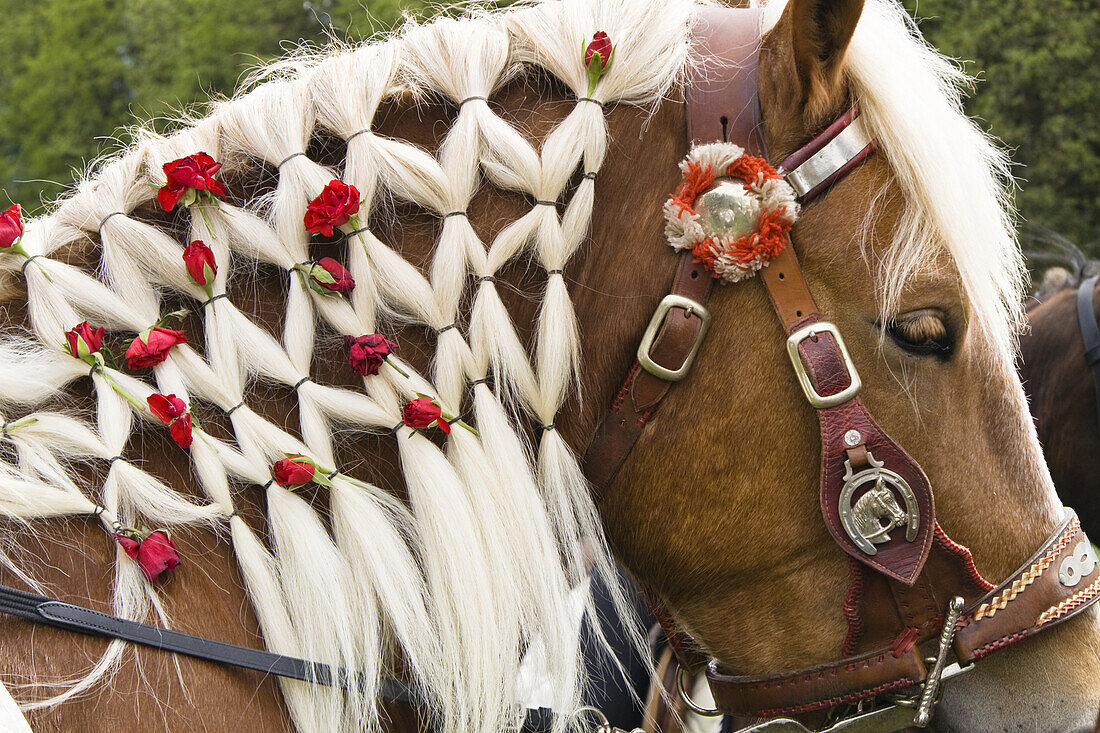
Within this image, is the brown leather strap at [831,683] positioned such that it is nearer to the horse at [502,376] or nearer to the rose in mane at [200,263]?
the horse at [502,376]

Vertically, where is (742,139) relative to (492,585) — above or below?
above

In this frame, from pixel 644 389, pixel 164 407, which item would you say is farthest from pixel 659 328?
pixel 164 407

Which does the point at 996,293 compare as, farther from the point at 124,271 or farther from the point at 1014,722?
the point at 124,271

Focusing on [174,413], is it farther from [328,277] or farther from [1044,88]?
[1044,88]

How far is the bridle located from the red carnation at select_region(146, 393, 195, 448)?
0.57 m

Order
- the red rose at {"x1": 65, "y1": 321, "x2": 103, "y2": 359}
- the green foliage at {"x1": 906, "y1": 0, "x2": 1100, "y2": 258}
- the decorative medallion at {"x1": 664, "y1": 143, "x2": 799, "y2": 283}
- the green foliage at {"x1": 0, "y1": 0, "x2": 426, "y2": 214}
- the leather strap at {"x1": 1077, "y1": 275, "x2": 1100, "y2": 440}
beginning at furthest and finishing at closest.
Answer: the green foliage at {"x1": 0, "y1": 0, "x2": 426, "y2": 214} → the green foliage at {"x1": 906, "y1": 0, "x2": 1100, "y2": 258} → the leather strap at {"x1": 1077, "y1": 275, "x2": 1100, "y2": 440} → the decorative medallion at {"x1": 664, "y1": 143, "x2": 799, "y2": 283} → the red rose at {"x1": 65, "y1": 321, "x2": 103, "y2": 359}

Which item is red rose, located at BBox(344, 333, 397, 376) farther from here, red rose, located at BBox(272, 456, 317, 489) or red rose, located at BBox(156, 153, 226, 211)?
red rose, located at BBox(156, 153, 226, 211)

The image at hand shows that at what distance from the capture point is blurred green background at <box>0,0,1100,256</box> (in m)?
7.61

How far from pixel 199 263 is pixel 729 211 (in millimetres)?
753

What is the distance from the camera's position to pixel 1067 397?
3.12 metres

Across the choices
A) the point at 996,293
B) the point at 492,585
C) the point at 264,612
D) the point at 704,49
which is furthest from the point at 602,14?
the point at 264,612

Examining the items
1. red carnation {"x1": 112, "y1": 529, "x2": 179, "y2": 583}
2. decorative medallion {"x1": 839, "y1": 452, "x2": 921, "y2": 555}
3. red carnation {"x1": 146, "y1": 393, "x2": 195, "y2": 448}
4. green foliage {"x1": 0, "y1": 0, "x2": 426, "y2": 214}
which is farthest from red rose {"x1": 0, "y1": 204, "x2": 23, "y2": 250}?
green foliage {"x1": 0, "y1": 0, "x2": 426, "y2": 214}

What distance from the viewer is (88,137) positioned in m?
9.77

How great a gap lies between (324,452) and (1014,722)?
3.76 ft
